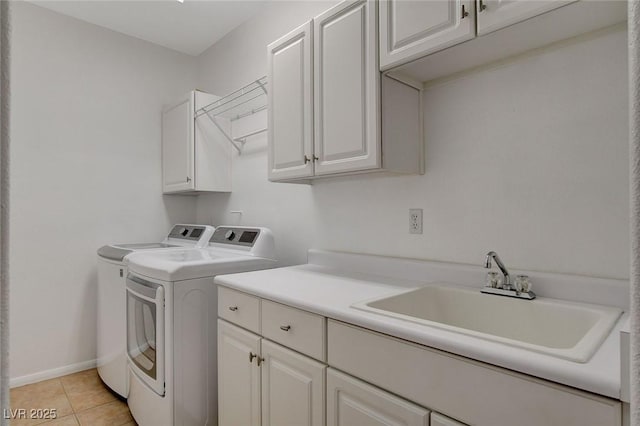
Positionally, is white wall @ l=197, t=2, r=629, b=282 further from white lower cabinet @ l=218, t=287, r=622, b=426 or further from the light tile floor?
the light tile floor

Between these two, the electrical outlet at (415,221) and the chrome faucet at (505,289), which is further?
the electrical outlet at (415,221)

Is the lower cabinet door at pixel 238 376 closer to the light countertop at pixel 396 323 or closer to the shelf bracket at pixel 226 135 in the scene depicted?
the light countertop at pixel 396 323

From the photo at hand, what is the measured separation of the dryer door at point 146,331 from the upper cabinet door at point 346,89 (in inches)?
42.5

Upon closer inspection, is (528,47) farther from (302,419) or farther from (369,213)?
(302,419)

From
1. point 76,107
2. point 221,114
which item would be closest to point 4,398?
point 221,114

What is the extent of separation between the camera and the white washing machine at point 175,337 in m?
1.77

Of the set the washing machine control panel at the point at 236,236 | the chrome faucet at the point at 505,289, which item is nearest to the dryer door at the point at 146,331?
the washing machine control panel at the point at 236,236

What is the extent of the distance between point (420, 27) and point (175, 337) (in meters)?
1.74

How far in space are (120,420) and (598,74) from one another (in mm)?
2836

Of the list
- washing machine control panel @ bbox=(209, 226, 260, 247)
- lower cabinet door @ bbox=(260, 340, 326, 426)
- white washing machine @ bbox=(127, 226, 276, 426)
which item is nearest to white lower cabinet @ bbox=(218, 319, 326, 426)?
lower cabinet door @ bbox=(260, 340, 326, 426)

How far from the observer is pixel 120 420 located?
211 cm

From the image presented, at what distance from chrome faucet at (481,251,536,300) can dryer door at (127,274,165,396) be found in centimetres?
150

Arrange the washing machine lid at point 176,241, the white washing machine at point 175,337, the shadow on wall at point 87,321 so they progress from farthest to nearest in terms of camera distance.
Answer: the shadow on wall at point 87,321, the washing machine lid at point 176,241, the white washing machine at point 175,337

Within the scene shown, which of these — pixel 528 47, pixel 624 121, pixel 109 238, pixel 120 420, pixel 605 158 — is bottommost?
pixel 120 420
